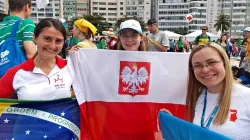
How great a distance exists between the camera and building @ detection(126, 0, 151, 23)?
142 meters

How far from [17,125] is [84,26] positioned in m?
2.31

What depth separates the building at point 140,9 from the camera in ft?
466

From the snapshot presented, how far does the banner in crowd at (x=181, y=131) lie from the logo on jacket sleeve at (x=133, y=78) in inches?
18.5

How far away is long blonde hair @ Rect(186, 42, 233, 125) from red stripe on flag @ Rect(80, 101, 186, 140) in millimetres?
435

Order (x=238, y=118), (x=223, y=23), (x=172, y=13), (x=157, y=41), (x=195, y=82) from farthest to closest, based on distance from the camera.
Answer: (x=172, y=13) → (x=223, y=23) → (x=157, y=41) → (x=195, y=82) → (x=238, y=118)

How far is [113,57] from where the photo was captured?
297 cm

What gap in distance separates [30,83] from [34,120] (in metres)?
0.33

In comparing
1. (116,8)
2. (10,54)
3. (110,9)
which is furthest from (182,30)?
(10,54)

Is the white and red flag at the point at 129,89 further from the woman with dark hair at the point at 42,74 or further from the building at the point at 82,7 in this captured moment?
the building at the point at 82,7

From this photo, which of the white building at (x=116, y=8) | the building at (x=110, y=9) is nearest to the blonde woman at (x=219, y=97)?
the white building at (x=116, y=8)

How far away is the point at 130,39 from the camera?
327 centimetres

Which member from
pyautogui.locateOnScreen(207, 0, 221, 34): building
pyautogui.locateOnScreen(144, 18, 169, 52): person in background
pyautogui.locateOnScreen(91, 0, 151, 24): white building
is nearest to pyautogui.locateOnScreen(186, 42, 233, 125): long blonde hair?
pyautogui.locateOnScreen(144, 18, 169, 52): person in background

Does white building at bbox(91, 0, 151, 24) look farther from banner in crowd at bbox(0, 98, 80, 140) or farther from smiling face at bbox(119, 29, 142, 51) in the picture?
banner in crowd at bbox(0, 98, 80, 140)

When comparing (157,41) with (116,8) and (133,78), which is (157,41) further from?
(116,8)
